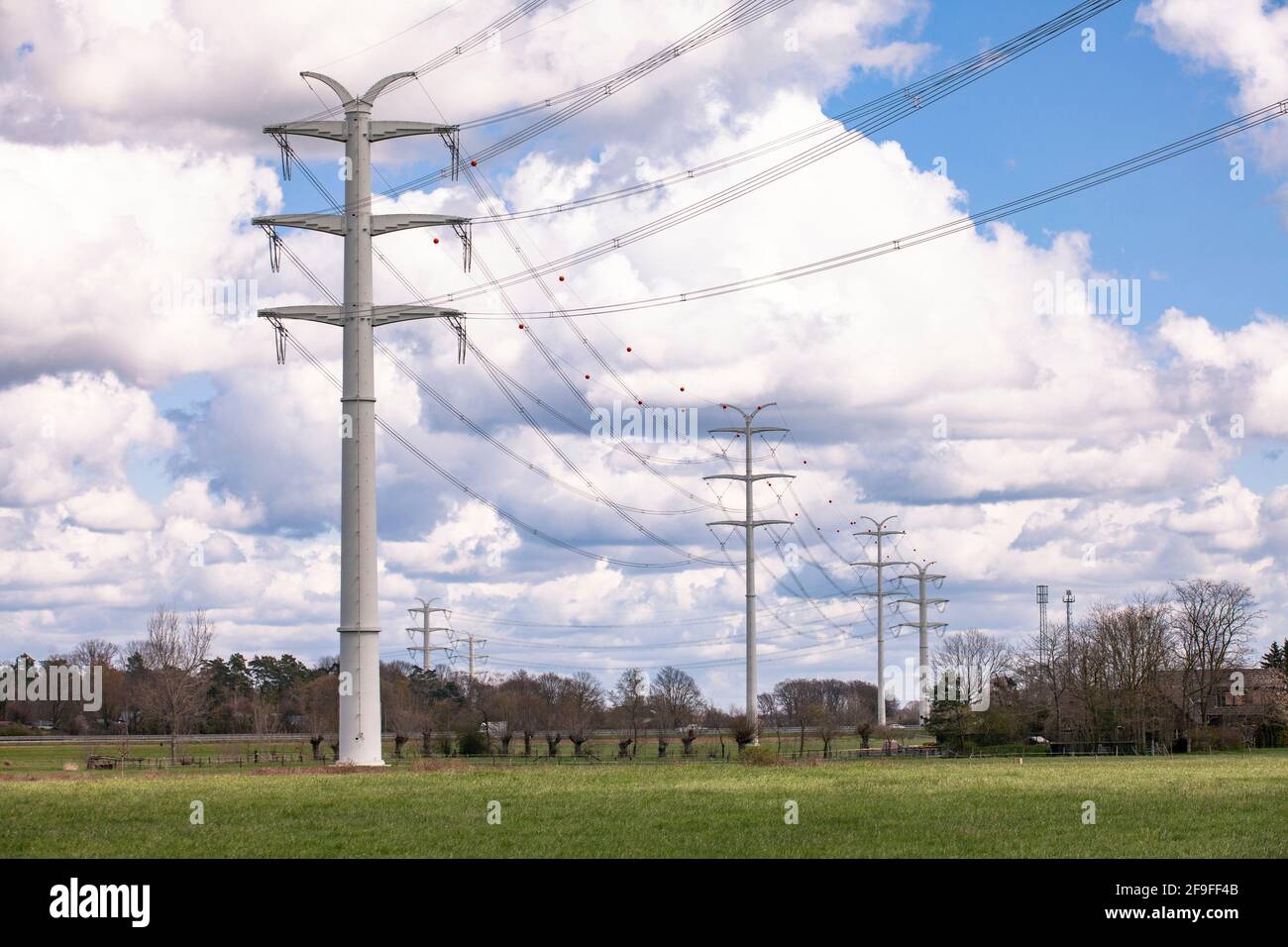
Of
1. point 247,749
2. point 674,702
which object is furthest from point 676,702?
point 247,749

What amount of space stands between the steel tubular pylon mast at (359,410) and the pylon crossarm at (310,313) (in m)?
0.03

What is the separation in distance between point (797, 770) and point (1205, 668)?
79.4 meters

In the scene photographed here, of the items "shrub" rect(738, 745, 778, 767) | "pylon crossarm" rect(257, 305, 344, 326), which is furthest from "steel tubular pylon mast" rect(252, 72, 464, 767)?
"shrub" rect(738, 745, 778, 767)

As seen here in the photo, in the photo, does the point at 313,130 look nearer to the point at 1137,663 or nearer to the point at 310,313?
the point at 310,313

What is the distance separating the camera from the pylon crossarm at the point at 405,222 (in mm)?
51438

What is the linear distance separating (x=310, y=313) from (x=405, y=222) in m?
4.53

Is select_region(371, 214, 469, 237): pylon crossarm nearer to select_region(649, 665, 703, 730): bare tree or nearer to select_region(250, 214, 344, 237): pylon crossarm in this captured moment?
select_region(250, 214, 344, 237): pylon crossarm

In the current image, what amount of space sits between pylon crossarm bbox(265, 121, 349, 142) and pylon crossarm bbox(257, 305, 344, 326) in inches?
257

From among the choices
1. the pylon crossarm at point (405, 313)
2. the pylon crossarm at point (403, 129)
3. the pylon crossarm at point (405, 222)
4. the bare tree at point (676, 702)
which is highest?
the pylon crossarm at point (403, 129)

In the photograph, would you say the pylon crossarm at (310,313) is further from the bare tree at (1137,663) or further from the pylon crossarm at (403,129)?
the bare tree at (1137,663)

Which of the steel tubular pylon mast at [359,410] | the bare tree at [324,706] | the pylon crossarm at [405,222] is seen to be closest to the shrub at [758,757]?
the steel tubular pylon mast at [359,410]
